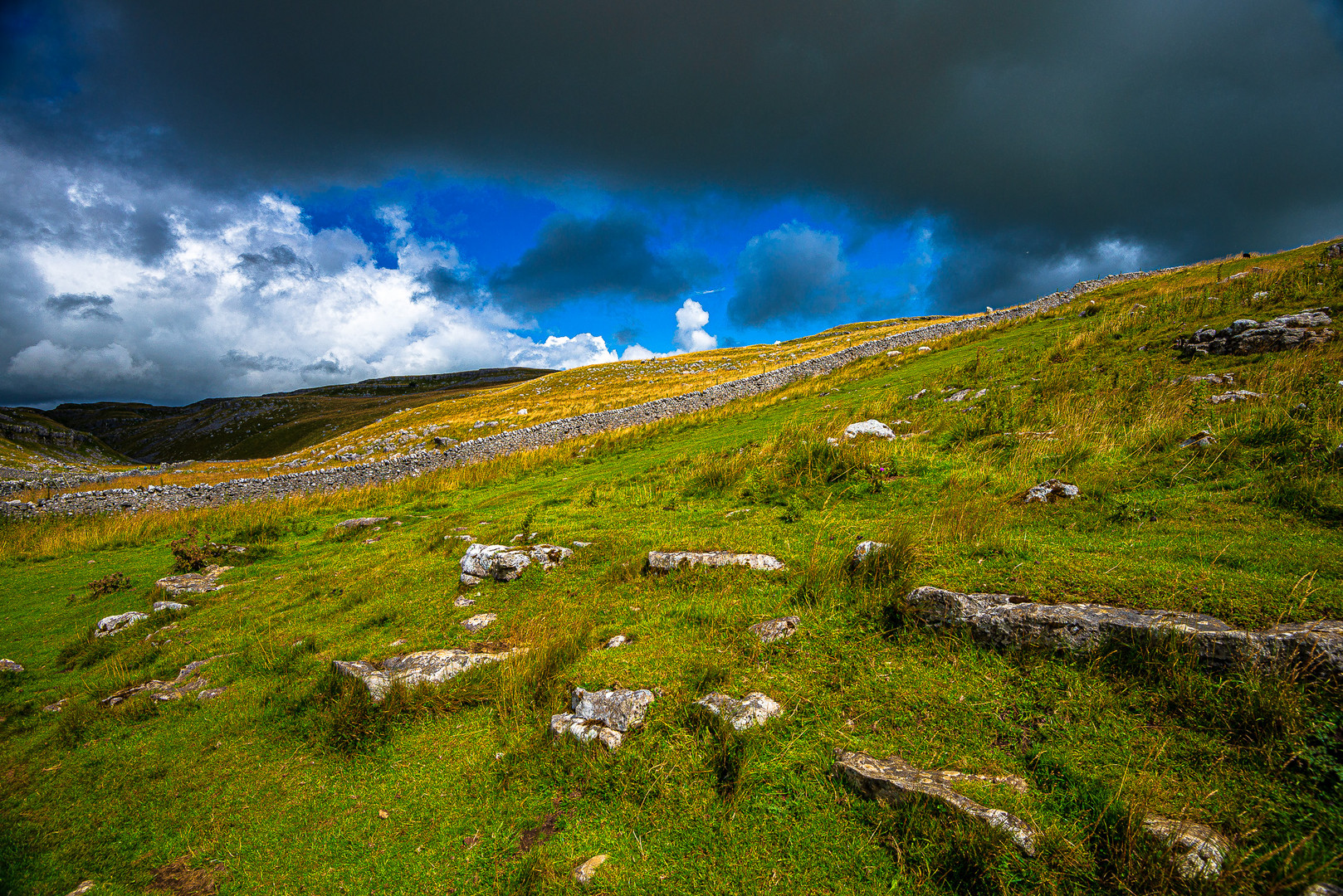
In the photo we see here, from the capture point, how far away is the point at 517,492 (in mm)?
17953

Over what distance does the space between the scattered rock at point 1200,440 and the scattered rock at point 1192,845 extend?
7.26 meters

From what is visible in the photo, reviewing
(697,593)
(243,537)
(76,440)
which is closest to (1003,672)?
(697,593)

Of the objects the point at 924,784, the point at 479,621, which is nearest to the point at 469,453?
the point at 479,621

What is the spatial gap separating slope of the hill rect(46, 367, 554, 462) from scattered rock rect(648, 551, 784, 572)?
103m

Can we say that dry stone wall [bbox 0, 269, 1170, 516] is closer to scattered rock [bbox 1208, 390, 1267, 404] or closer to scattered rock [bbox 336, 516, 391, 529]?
scattered rock [bbox 336, 516, 391, 529]

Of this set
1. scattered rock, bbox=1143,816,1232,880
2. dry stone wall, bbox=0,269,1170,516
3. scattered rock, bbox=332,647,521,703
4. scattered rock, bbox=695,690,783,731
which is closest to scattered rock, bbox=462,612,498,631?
scattered rock, bbox=332,647,521,703

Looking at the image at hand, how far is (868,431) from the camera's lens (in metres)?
12.6

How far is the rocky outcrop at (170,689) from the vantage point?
644 centimetres

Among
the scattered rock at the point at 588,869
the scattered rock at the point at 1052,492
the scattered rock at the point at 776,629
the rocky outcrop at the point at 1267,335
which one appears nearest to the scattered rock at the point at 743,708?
the scattered rock at the point at 776,629

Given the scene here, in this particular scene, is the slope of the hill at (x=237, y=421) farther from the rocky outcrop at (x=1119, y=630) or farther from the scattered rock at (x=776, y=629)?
the rocky outcrop at (x=1119, y=630)

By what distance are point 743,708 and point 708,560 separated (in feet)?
9.38

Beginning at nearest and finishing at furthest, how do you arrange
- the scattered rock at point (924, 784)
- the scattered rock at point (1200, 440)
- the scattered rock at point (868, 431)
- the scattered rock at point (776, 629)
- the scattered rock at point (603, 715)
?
1. the scattered rock at point (924, 784)
2. the scattered rock at point (603, 715)
3. the scattered rock at point (776, 629)
4. the scattered rock at point (1200, 440)
5. the scattered rock at point (868, 431)

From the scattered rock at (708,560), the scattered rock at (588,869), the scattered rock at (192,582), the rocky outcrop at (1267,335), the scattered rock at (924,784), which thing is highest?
the rocky outcrop at (1267,335)

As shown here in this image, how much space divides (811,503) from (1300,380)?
8634 millimetres
